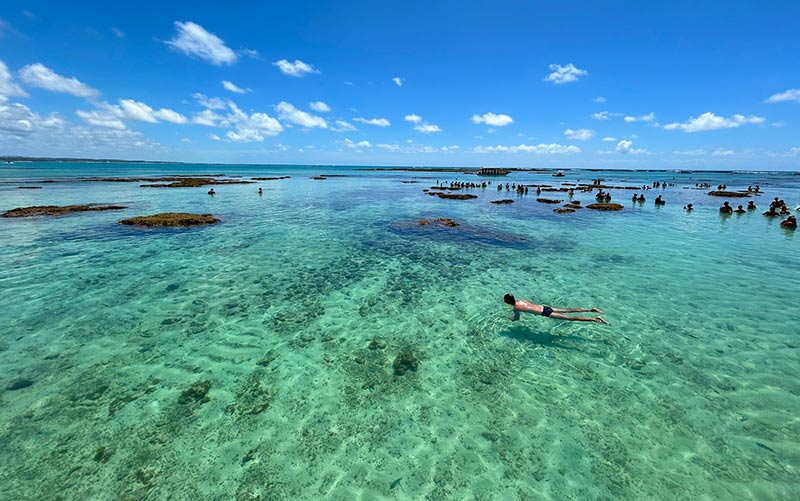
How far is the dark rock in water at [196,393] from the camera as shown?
25.2ft

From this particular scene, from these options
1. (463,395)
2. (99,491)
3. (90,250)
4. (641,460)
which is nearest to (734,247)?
(641,460)

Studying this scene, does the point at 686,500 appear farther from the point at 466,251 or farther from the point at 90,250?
the point at 90,250

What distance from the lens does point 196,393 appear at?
26.0ft

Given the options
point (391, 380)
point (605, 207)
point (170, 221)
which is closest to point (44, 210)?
point (170, 221)

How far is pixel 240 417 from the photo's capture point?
726 cm

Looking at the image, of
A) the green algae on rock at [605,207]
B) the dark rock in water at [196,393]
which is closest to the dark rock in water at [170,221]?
the dark rock in water at [196,393]

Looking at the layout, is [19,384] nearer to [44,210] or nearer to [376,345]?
[376,345]

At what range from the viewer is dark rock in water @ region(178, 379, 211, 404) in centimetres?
768

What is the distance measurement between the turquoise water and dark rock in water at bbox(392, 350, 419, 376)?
22cm

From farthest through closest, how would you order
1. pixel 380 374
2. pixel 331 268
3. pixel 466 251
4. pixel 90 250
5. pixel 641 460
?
pixel 466 251 → pixel 90 250 → pixel 331 268 → pixel 380 374 → pixel 641 460

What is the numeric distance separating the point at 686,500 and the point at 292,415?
7711 mm

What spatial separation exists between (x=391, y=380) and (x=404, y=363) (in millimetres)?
843

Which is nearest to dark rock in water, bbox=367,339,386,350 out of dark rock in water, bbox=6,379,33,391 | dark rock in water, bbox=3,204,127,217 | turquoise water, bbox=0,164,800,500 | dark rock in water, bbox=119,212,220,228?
turquoise water, bbox=0,164,800,500

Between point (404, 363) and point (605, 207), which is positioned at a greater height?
point (605, 207)
